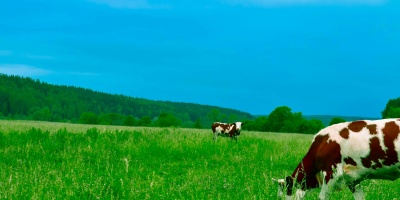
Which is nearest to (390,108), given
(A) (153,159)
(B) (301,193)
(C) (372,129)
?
(A) (153,159)

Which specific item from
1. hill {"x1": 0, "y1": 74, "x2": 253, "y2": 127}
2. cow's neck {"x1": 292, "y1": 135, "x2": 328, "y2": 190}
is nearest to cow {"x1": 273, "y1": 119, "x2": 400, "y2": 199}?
cow's neck {"x1": 292, "y1": 135, "x2": 328, "y2": 190}

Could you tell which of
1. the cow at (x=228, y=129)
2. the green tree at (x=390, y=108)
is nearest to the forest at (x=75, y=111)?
the green tree at (x=390, y=108)

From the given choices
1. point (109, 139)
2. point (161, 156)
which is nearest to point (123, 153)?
point (161, 156)

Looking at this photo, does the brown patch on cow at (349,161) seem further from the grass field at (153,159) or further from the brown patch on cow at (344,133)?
the grass field at (153,159)

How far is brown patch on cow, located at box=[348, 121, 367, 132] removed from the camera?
797 cm

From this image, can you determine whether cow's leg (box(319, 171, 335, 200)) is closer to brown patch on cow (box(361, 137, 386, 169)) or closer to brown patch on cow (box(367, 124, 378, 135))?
brown patch on cow (box(361, 137, 386, 169))

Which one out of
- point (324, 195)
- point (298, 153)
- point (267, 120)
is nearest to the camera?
point (324, 195)

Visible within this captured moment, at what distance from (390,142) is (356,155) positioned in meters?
0.57

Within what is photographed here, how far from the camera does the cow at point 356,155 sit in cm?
775

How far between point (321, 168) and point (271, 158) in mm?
7029

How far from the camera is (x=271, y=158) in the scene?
15.0 m

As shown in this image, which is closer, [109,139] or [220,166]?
[220,166]

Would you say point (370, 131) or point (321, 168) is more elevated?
point (370, 131)

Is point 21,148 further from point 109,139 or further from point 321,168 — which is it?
point 321,168
